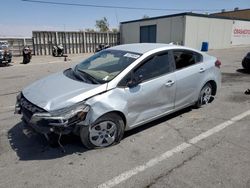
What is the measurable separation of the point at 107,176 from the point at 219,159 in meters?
1.62

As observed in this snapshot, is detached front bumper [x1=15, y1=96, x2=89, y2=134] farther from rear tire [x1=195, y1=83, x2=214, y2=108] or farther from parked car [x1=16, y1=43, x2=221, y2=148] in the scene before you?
rear tire [x1=195, y1=83, x2=214, y2=108]

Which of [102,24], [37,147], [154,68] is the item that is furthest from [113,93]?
[102,24]

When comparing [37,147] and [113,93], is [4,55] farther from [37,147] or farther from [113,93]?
[113,93]

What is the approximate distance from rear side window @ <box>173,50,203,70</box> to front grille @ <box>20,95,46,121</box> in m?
2.72

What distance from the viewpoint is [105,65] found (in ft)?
14.8

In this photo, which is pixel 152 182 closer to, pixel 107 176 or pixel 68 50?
pixel 107 176

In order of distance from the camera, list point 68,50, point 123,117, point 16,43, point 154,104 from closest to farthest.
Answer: point 123,117, point 154,104, point 16,43, point 68,50

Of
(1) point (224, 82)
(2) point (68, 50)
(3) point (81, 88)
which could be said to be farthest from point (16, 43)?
(3) point (81, 88)

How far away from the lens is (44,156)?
3.59m

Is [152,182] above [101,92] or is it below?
below

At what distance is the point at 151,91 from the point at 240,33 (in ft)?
111

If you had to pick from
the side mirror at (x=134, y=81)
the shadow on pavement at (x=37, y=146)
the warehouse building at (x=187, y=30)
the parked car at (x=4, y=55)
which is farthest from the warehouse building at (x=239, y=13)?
the shadow on pavement at (x=37, y=146)

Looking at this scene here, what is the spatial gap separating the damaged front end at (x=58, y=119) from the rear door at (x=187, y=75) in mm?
2103

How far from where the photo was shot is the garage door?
27.5 metres
